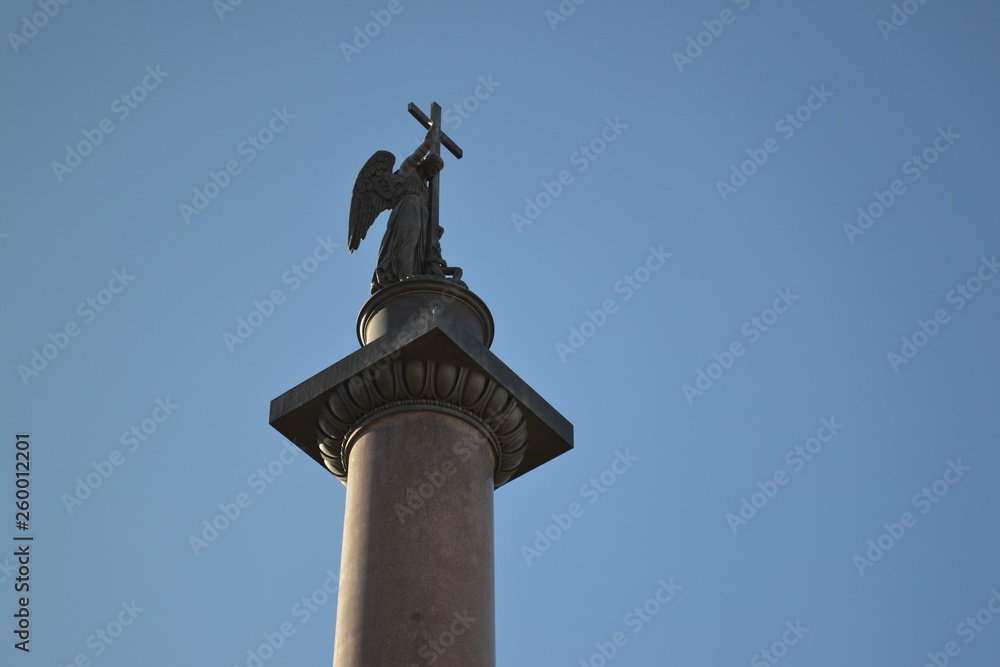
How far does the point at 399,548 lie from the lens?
954 centimetres

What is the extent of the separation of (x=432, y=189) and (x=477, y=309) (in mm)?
2260

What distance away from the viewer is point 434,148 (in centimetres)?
1356

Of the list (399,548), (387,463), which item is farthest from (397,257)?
(399,548)

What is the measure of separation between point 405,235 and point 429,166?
130cm

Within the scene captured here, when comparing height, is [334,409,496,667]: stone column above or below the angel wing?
below

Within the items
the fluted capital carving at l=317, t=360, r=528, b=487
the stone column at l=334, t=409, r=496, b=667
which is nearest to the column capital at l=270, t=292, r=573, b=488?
the fluted capital carving at l=317, t=360, r=528, b=487

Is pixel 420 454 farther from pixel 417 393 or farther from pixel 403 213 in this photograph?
pixel 403 213

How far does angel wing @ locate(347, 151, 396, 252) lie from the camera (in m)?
13.6

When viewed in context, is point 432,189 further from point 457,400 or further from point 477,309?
point 457,400

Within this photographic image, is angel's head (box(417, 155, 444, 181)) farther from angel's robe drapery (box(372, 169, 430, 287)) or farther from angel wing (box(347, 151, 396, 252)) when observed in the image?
angel wing (box(347, 151, 396, 252))

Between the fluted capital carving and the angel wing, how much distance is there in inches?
133

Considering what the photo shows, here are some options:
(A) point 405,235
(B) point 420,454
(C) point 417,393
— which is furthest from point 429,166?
(B) point 420,454

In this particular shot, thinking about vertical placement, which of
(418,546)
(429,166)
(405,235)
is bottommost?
(418,546)

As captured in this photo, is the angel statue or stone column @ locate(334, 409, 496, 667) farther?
the angel statue
